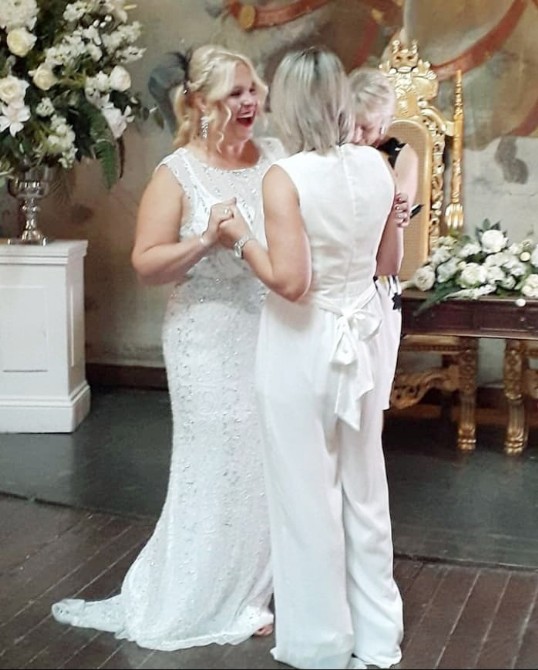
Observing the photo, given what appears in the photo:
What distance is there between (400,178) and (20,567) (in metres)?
2.35

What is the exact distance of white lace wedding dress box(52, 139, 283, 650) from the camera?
10.8 feet

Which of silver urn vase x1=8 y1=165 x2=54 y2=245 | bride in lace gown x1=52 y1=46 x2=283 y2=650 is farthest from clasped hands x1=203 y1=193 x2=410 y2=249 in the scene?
silver urn vase x1=8 y1=165 x2=54 y2=245

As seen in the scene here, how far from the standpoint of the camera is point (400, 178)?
493 centimetres

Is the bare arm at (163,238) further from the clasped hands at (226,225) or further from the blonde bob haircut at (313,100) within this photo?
the blonde bob haircut at (313,100)

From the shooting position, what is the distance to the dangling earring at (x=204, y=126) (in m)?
3.27

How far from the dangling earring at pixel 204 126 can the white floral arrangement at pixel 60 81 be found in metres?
2.19

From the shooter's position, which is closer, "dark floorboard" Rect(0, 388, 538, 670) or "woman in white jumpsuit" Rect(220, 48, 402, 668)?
"woman in white jumpsuit" Rect(220, 48, 402, 668)

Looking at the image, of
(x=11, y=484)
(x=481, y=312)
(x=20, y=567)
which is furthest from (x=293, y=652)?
(x=481, y=312)

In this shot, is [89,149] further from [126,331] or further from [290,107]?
[290,107]

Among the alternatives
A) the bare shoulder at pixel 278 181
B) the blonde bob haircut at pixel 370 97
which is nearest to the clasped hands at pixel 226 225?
the bare shoulder at pixel 278 181

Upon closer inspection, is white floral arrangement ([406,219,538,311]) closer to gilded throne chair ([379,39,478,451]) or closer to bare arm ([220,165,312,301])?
gilded throne chair ([379,39,478,451])

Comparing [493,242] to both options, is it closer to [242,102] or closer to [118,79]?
[118,79]

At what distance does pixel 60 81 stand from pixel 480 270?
2.25 meters

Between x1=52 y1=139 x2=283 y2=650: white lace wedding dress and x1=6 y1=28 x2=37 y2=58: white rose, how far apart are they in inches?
88.9
